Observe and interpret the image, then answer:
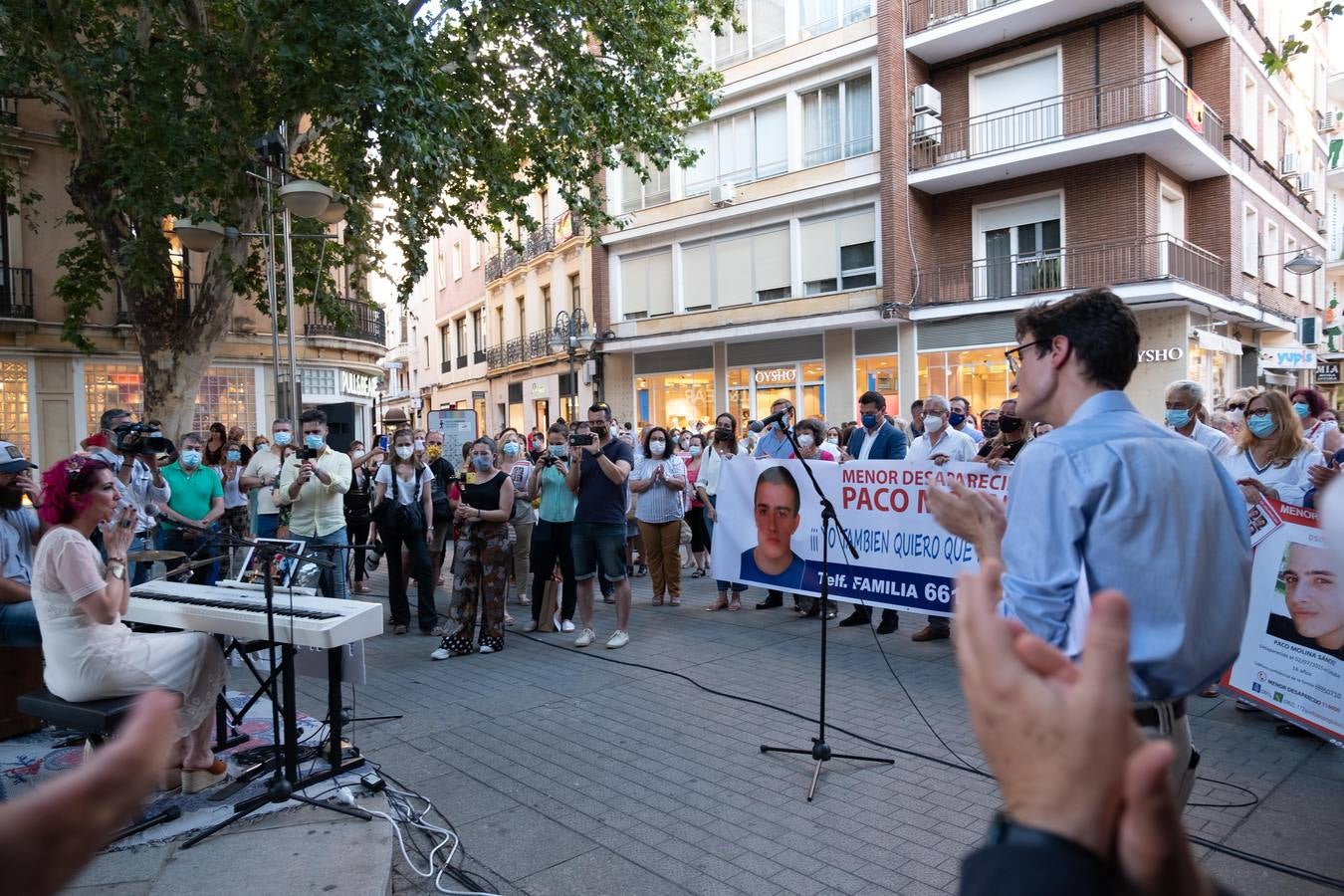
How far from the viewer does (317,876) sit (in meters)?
3.57

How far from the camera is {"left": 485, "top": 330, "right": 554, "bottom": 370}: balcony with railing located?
32.6m

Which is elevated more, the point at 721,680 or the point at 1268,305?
the point at 1268,305

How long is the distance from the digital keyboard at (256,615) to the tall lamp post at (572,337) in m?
21.2

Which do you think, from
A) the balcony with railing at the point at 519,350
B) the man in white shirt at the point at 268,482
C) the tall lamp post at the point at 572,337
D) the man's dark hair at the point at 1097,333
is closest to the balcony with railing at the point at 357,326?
the tall lamp post at the point at 572,337

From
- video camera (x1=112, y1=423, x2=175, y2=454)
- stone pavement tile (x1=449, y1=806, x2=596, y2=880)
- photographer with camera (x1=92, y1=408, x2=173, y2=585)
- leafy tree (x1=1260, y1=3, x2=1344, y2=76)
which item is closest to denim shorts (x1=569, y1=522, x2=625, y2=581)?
stone pavement tile (x1=449, y1=806, x2=596, y2=880)

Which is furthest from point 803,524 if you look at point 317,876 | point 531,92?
point 531,92

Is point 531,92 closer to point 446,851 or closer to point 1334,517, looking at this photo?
point 446,851

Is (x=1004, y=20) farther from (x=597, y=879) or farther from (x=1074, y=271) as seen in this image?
(x=597, y=879)

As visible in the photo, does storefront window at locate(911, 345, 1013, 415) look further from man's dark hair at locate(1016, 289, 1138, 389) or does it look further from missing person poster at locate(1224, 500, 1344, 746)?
man's dark hair at locate(1016, 289, 1138, 389)

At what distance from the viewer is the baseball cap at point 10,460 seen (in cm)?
525

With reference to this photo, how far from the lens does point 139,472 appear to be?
326 inches

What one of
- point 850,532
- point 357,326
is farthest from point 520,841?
point 357,326

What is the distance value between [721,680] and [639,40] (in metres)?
11.3

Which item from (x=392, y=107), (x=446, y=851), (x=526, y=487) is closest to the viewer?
(x=446, y=851)
